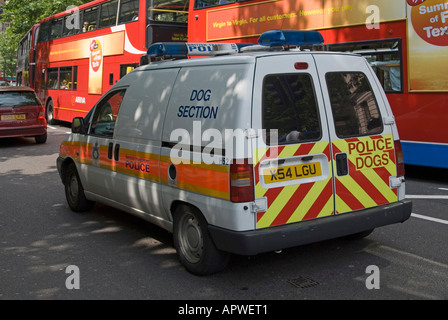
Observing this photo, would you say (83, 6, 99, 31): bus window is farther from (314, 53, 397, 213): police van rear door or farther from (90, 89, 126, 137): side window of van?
(314, 53, 397, 213): police van rear door

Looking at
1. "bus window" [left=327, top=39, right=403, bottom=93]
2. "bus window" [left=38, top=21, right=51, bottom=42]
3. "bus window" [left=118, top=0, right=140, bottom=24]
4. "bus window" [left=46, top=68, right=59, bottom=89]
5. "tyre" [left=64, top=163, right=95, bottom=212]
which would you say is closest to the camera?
"tyre" [left=64, top=163, right=95, bottom=212]

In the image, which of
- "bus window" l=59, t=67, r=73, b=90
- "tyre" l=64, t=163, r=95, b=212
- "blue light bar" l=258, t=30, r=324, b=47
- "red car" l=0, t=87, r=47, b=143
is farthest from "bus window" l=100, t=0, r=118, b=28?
"blue light bar" l=258, t=30, r=324, b=47

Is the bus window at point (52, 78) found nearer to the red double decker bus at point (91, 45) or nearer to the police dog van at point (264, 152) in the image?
the red double decker bus at point (91, 45)

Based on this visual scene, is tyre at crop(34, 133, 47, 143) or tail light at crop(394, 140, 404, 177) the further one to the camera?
tyre at crop(34, 133, 47, 143)

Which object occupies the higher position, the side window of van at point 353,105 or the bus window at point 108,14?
the bus window at point 108,14

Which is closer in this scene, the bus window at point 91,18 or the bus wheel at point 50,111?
the bus window at point 91,18

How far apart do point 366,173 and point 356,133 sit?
0.37 m

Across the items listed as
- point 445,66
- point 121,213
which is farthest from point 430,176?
point 121,213

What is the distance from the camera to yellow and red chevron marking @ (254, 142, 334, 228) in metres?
4.29

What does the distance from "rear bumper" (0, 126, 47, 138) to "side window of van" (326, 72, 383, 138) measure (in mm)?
11578

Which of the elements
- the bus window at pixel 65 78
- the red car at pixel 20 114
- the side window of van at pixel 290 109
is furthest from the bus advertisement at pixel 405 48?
the bus window at pixel 65 78

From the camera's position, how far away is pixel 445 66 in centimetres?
871

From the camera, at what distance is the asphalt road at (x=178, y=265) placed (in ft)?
14.3
